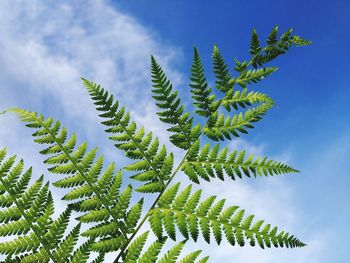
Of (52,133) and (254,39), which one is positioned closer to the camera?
(52,133)

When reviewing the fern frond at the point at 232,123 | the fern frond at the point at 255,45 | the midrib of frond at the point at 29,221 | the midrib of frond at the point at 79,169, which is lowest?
the midrib of frond at the point at 29,221

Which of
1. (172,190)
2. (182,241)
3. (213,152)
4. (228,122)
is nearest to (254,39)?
(228,122)

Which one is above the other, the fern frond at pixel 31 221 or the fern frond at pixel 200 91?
the fern frond at pixel 200 91

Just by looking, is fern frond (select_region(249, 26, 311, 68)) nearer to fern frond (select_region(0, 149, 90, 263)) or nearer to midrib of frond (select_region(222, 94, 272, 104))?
midrib of frond (select_region(222, 94, 272, 104))

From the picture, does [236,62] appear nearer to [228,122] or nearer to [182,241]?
[228,122]

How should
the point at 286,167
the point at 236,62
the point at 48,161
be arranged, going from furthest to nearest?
1. the point at 236,62
2. the point at 286,167
3. the point at 48,161

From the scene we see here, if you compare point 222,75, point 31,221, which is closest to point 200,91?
point 222,75

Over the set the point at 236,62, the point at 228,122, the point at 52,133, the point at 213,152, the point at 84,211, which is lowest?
the point at 84,211

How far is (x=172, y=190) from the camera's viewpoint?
128 inches

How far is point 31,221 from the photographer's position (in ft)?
9.76

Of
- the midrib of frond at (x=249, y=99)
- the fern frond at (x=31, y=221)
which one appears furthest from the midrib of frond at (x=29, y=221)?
the midrib of frond at (x=249, y=99)

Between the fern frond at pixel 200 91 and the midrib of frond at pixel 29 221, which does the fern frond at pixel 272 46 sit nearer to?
the fern frond at pixel 200 91

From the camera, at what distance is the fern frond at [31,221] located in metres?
2.94

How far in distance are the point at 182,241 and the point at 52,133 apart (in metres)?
1.21
